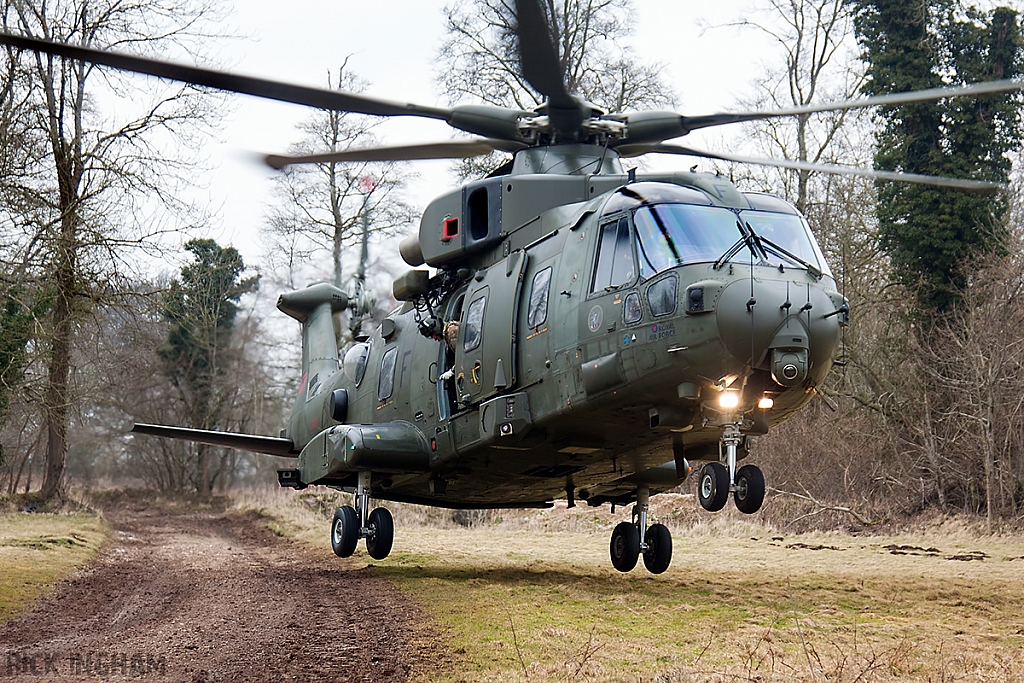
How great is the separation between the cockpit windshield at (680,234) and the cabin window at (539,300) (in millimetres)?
1382

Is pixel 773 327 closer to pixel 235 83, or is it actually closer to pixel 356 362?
pixel 235 83

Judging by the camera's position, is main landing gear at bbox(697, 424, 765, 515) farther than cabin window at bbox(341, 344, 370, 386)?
No

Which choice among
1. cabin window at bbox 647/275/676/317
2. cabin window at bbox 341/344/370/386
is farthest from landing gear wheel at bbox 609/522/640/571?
cabin window at bbox 647/275/676/317

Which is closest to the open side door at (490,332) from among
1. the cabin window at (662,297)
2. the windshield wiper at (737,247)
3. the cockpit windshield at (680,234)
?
the cockpit windshield at (680,234)

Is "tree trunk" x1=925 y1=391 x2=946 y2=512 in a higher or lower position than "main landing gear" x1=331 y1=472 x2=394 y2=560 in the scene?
higher

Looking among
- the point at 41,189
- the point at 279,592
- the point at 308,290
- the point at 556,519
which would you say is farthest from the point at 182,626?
the point at 556,519

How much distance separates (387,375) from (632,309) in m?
5.55

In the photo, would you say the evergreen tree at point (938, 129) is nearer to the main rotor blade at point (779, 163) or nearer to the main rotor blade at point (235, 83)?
the main rotor blade at point (779, 163)

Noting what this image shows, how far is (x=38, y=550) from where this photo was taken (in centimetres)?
1736

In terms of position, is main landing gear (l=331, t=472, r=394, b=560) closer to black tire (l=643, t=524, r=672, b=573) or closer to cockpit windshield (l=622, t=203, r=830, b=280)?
black tire (l=643, t=524, r=672, b=573)

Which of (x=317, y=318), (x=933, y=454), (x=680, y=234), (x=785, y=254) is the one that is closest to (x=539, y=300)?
(x=680, y=234)

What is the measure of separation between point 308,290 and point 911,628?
11.8m

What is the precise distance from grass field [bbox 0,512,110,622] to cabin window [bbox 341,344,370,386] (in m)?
4.96

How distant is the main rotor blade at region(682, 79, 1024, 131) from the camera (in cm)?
818
